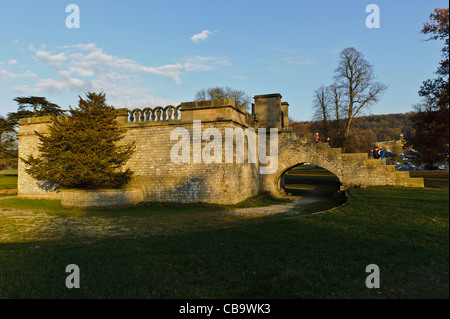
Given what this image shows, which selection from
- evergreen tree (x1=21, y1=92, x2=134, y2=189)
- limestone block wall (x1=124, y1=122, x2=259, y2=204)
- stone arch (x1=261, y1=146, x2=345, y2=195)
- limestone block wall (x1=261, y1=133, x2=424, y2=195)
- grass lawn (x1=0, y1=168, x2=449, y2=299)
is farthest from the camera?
stone arch (x1=261, y1=146, x2=345, y2=195)

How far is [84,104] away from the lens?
14539 millimetres

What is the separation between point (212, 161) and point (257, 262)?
8.89m

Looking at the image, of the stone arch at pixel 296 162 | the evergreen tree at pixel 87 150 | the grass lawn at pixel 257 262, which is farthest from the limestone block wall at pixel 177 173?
the grass lawn at pixel 257 262

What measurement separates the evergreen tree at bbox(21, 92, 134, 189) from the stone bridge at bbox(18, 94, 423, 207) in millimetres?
734

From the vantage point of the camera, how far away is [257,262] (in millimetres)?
5086

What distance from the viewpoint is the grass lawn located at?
12.9 feet

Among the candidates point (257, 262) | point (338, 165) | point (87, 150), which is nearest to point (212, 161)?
point (87, 150)

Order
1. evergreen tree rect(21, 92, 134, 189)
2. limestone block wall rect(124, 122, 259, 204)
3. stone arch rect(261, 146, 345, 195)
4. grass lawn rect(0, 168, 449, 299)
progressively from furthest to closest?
stone arch rect(261, 146, 345, 195) < evergreen tree rect(21, 92, 134, 189) < limestone block wall rect(124, 122, 259, 204) < grass lawn rect(0, 168, 449, 299)

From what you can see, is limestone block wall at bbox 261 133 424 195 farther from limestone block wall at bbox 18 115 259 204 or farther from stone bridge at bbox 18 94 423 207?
limestone block wall at bbox 18 115 259 204

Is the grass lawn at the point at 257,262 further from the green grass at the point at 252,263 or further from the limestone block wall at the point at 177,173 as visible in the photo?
the limestone block wall at the point at 177,173

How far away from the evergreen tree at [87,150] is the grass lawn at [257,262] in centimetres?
678

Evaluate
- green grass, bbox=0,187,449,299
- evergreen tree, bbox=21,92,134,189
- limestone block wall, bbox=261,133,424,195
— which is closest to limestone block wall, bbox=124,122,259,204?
evergreen tree, bbox=21,92,134,189
